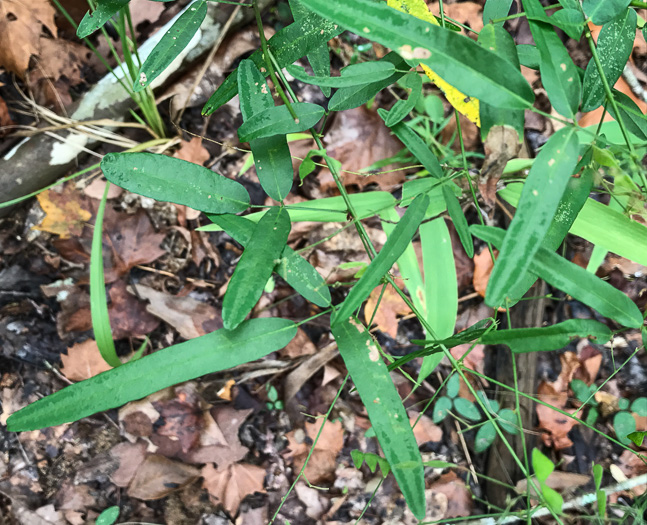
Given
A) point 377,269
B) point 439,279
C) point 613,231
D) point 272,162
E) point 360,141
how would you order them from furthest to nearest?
1. point 360,141
2. point 439,279
3. point 613,231
4. point 272,162
5. point 377,269

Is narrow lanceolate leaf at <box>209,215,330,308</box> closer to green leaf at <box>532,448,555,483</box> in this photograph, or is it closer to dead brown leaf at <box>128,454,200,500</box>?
green leaf at <box>532,448,555,483</box>

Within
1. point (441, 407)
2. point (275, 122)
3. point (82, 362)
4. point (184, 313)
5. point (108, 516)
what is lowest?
point (108, 516)

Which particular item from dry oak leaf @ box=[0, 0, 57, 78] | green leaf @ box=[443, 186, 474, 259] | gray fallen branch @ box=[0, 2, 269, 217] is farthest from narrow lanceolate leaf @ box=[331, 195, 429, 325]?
dry oak leaf @ box=[0, 0, 57, 78]

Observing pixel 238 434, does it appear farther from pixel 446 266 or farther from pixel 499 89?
pixel 499 89

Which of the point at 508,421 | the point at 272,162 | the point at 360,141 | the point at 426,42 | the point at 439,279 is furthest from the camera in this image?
the point at 360,141

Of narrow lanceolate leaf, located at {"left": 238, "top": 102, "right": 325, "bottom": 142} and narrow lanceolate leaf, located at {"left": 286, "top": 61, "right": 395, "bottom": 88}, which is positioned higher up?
narrow lanceolate leaf, located at {"left": 286, "top": 61, "right": 395, "bottom": 88}

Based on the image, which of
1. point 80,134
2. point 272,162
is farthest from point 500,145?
point 80,134

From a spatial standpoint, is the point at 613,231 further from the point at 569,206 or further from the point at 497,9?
the point at 497,9
